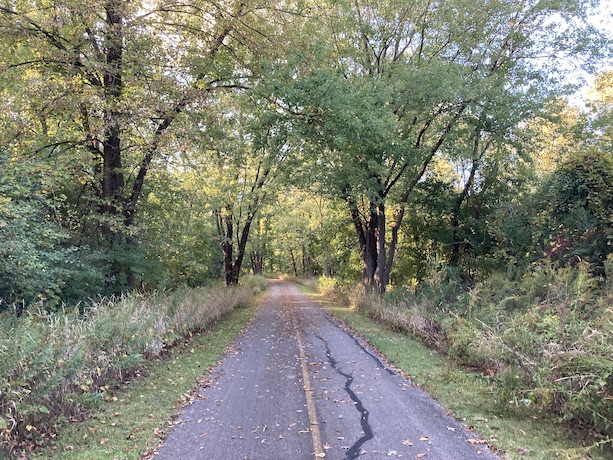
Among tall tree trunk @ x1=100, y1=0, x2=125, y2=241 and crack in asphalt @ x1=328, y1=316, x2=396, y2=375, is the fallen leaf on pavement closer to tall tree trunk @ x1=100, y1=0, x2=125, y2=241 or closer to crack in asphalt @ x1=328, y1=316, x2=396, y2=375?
crack in asphalt @ x1=328, y1=316, x2=396, y2=375

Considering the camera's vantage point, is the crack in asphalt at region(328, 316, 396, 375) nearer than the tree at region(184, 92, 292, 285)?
Yes

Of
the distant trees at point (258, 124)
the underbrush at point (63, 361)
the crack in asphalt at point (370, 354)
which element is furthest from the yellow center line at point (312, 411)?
the distant trees at point (258, 124)

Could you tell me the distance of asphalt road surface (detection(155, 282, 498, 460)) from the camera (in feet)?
15.5

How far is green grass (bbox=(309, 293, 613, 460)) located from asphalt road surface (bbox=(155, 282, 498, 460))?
0.83 feet

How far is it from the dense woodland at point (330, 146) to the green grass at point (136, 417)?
947 millimetres

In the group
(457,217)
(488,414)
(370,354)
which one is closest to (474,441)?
(488,414)

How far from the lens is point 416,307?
1257 cm

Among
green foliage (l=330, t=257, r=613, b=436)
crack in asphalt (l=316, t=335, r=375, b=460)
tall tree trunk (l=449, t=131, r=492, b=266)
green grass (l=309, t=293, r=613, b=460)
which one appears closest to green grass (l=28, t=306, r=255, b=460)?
crack in asphalt (l=316, t=335, r=375, b=460)

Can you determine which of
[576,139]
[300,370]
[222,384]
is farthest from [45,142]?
[576,139]

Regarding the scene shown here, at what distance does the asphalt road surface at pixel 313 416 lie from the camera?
4.73 meters

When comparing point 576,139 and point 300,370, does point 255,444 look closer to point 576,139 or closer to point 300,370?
point 300,370

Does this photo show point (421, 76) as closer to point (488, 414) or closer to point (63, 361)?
point (488, 414)

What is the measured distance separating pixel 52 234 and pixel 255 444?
6357mm

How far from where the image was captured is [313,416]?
5820 mm
